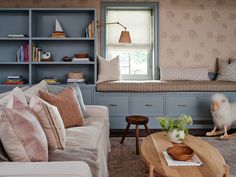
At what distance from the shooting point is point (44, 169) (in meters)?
1.23

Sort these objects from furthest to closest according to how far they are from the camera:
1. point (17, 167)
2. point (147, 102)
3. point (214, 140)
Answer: point (147, 102) < point (214, 140) < point (17, 167)

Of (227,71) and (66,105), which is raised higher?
(227,71)

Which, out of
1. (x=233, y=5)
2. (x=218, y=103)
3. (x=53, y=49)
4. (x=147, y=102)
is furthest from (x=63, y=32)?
(x=233, y=5)

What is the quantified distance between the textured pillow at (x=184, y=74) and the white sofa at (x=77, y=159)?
1.90 meters

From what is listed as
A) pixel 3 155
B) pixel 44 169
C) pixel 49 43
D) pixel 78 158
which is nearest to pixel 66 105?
pixel 78 158

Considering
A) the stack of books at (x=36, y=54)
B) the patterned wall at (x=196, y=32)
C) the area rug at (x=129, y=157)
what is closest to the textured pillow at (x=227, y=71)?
the patterned wall at (x=196, y=32)

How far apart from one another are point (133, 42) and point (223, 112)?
2.04 meters

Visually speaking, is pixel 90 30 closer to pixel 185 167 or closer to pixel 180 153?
pixel 180 153

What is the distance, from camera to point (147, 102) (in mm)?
4406

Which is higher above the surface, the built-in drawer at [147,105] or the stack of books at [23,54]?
the stack of books at [23,54]

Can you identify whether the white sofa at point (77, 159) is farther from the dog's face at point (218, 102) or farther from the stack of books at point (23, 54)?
the stack of books at point (23, 54)

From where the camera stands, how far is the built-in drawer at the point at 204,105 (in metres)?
4.37

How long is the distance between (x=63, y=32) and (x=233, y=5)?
3.01m

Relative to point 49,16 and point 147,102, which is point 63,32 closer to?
point 49,16
